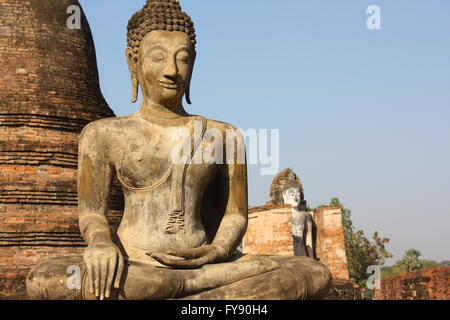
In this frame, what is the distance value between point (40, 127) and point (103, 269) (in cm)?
833

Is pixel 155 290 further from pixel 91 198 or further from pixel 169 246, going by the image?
pixel 91 198

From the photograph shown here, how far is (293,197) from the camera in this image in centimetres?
1647

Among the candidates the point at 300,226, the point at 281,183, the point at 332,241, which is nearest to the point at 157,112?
the point at 300,226

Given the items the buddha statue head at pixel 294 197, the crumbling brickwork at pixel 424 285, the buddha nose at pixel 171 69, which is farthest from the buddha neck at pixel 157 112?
the buddha statue head at pixel 294 197

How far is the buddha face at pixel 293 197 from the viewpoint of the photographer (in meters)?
16.4

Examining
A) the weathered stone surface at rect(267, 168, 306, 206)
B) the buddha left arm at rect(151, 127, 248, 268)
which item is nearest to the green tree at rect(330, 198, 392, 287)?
the weathered stone surface at rect(267, 168, 306, 206)

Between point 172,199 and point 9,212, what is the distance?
7004 millimetres

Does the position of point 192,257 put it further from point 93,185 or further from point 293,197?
point 293,197

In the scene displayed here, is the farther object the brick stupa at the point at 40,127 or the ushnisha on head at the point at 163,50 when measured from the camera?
the brick stupa at the point at 40,127

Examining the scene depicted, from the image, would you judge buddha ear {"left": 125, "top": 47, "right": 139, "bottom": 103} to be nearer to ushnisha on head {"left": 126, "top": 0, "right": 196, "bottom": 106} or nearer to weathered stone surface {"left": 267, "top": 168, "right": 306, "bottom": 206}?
ushnisha on head {"left": 126, "top": 0, "right": 196, "bottom": 106}

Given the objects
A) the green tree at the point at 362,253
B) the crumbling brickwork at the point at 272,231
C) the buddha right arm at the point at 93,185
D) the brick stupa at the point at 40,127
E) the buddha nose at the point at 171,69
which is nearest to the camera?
the buddha right arm at the point at 93,185

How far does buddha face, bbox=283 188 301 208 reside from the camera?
16.4 meters

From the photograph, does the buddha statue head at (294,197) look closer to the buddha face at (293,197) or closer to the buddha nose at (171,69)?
the buddha face at (293,197)

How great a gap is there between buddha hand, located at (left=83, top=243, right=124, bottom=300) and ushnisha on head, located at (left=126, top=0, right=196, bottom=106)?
53.0 inches
